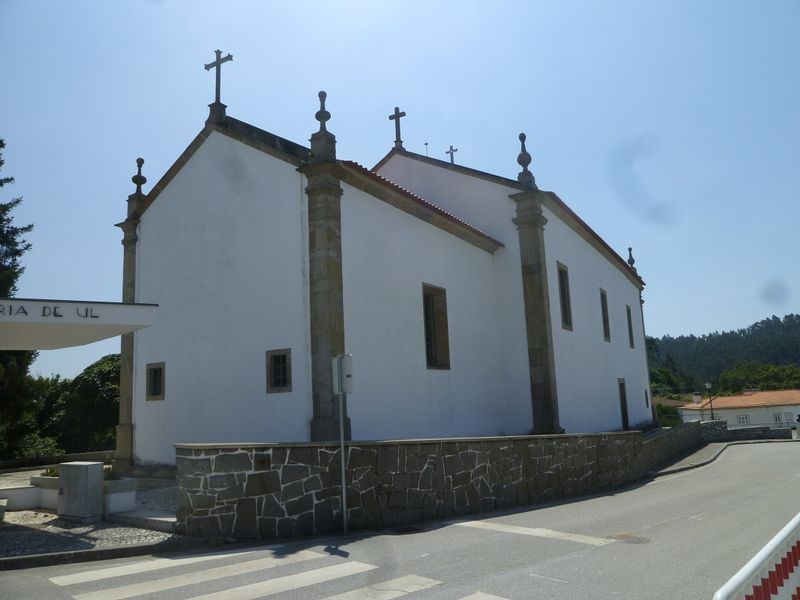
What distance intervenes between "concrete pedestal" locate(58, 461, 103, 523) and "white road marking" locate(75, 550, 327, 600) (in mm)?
3850

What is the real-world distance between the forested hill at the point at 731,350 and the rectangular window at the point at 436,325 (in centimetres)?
11558

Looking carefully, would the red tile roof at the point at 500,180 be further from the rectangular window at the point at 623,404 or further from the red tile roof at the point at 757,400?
the red tile roof at the point at 757,400

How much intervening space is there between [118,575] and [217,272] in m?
8.83

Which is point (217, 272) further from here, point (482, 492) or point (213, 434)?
point (482, 492)

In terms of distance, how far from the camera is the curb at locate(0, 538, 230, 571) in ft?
24.7

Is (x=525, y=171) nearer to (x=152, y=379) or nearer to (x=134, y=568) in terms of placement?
(x=152, y=379)

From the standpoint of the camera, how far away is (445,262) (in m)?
17.1

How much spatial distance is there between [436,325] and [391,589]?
10717 mm

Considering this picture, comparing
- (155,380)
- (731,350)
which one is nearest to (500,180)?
(155,380)

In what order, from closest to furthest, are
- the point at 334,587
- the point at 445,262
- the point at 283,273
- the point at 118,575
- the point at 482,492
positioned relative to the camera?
the point at 334,587 → the point at 118,575 → the point at 482,492 → the point at 283,273 → the point at 445,262

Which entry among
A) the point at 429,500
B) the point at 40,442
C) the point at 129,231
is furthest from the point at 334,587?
the point at 40,442

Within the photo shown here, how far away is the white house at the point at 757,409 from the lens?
69562 mm

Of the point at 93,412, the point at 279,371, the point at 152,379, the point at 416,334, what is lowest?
the point at 93,412

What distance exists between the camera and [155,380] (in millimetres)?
16203
